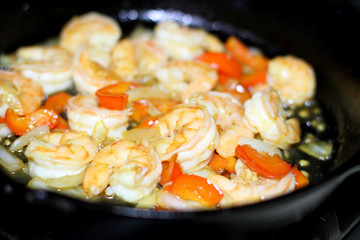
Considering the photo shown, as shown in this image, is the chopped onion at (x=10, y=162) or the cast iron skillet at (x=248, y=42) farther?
the chopped onion at (x=10, y=162)

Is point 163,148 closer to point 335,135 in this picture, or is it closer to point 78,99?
point 78,99

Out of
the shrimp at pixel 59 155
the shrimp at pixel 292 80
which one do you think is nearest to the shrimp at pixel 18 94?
the shrimp at pixel 59 155

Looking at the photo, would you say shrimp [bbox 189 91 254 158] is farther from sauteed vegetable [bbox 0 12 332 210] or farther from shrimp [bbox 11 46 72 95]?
shrimp [bbox 11 46 72 95]

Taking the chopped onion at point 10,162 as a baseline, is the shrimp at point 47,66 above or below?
above

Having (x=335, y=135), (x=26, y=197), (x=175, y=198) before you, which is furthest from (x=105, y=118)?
(x=335, y=135)

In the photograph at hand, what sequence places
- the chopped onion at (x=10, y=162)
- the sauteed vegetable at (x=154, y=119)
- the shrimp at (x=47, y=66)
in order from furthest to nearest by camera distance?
1. the shrimp at (x=47, y=66)
2. the chopped onion at (x=10, y=162)
3. the sauteed vegetable at (x=154, y=119)

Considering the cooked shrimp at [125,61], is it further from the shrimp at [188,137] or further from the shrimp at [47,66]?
the shrimp at [188,137]

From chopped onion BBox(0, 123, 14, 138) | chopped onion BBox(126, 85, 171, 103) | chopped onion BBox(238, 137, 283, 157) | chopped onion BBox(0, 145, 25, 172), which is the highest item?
chopped onion BBox(238, 137, 283, 157)

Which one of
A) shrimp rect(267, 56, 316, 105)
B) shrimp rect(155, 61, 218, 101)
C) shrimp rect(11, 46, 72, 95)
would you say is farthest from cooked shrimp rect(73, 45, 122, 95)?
shrimp rect(267, 56, 316, 105)
